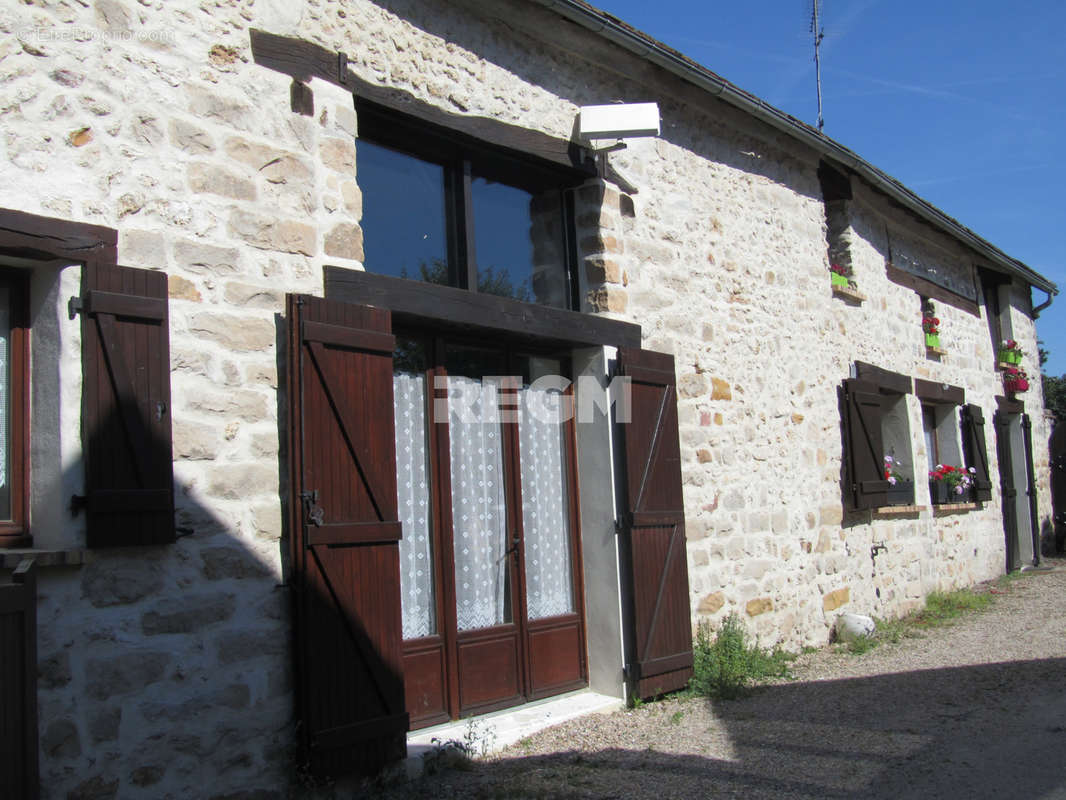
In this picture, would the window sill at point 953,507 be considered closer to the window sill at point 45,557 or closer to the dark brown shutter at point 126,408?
the dark brown shutter at point 126,408

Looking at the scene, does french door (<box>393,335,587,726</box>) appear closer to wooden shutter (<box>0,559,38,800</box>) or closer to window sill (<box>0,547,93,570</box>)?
window sill (<box>0,547,93,570</box>)

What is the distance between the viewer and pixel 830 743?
14.5ft

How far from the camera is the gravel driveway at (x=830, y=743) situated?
12.4 ft

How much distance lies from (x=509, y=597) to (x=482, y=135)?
2470 millimetres

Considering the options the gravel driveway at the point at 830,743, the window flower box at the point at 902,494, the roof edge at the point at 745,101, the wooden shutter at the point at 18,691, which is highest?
the roof edge at the point at 745,101

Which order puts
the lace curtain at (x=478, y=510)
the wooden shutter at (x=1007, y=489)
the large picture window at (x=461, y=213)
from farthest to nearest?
the wooden shutter at (x=1007, y=489) < the lace curtain at (x=478, y=510) < the large picture window at (x=461, y=213)

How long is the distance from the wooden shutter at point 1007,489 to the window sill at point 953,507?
1.19m

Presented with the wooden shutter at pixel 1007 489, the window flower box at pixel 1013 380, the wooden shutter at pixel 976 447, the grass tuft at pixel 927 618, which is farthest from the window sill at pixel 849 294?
the window flower box at pixel 1013 380

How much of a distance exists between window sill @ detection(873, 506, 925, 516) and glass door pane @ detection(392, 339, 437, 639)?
483 centimetres

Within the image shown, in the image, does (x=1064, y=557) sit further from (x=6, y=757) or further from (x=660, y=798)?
(x=6, y=757)

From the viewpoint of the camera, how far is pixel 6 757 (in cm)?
275

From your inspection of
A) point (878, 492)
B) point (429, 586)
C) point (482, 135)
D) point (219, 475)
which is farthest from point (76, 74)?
point (878, 492)

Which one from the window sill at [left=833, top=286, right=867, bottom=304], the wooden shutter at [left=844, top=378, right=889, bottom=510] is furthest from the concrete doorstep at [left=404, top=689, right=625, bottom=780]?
the window sill at [left=833, top=286, right=867, bottom=304]

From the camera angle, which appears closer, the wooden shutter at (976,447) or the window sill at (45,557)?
the window sill at (45,557)
